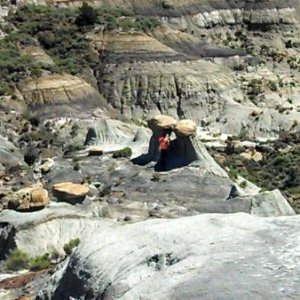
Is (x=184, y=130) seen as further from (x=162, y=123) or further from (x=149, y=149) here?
(x=149, y=149)

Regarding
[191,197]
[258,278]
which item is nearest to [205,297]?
[258,278]

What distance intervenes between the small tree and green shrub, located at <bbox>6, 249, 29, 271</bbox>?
150ft

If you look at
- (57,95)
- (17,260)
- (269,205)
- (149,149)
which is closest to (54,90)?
(57,95)

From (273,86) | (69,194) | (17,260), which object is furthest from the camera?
(273,86)

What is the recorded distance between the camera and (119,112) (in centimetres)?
6662

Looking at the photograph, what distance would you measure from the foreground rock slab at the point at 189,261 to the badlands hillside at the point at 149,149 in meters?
0.03

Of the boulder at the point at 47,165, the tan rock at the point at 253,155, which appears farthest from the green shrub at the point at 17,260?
the tan rock at the point at 253,155

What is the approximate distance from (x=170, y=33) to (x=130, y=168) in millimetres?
35760

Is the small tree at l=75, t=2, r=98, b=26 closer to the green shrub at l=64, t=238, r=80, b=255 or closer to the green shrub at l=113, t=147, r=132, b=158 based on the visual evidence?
the green shrub at l=113, t=147, r=132, b=158

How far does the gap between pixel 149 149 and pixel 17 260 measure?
1627 centimetres

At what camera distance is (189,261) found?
47.0 feet

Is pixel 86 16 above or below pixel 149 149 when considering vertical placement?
above

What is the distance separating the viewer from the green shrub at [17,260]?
2644 centimetres

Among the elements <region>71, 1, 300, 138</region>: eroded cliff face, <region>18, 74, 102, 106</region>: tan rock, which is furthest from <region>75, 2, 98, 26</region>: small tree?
<region>18, 74, 102, 106</region>: tan rock
